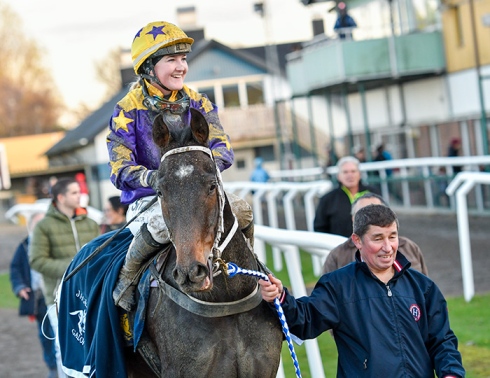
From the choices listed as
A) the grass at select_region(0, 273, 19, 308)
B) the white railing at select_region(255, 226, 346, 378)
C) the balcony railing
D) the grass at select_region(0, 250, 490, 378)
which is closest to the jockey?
the white railing at select_region(255, 226, 346, 378)

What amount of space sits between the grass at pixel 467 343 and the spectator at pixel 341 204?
1.12 meters

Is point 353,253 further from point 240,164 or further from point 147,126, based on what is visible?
point 240,164

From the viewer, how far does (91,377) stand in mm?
5141

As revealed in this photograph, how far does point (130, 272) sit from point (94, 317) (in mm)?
563

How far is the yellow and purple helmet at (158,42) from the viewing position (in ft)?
16.5

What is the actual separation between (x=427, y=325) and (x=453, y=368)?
0.25 metres

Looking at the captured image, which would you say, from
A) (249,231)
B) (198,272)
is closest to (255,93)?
(249,231)

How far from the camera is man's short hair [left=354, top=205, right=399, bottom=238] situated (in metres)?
4.48

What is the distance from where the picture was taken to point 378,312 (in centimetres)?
444

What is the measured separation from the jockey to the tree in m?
67.1

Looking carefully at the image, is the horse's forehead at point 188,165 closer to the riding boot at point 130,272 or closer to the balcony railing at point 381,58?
the riding boot at point 130,272

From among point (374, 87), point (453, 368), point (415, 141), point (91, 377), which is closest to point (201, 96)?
point (91, 377)

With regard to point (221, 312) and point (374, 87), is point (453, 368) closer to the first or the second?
point (221, 312)

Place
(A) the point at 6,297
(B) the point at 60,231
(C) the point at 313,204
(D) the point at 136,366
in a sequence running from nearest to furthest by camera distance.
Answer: (D) the point at 136,366, (B) the point at 60,231, (A) the point at 6,297, (C) the point at 313,204
